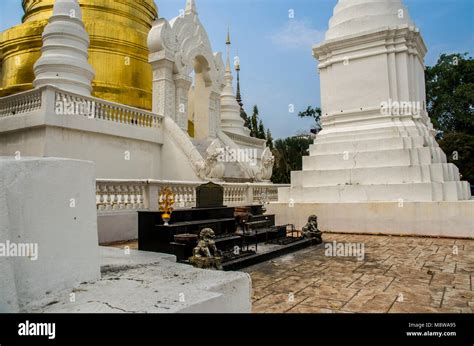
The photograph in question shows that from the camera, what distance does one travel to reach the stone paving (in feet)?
12.2

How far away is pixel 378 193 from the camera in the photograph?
9367mm

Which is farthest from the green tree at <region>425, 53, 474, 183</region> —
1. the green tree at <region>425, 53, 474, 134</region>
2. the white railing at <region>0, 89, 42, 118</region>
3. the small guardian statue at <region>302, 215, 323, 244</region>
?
the white railing at <region>0, 89, 42, 118</region>

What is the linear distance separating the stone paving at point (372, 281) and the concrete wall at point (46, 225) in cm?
183

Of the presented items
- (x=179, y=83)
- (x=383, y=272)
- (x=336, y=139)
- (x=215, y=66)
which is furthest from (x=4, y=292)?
(x=215, y=66)

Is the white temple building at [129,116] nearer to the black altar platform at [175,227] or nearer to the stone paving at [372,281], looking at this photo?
the black altar platform at [175,227]

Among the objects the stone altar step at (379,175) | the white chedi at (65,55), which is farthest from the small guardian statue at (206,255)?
the white chedi at (65,55)

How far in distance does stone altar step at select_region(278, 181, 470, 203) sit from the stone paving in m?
1.66

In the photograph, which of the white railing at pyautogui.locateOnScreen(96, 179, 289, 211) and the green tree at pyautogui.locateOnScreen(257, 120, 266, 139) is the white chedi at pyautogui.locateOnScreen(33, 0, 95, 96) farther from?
the green tree at pyautogui.locateOnScreen(257, 120, 266, 139)

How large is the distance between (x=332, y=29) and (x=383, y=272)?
8.62 metres

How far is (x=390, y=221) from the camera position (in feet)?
29.3

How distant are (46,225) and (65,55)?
1261cm

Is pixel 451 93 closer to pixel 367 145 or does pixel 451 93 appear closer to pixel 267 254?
pixel 367 145

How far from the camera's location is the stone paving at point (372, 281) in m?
3.73
